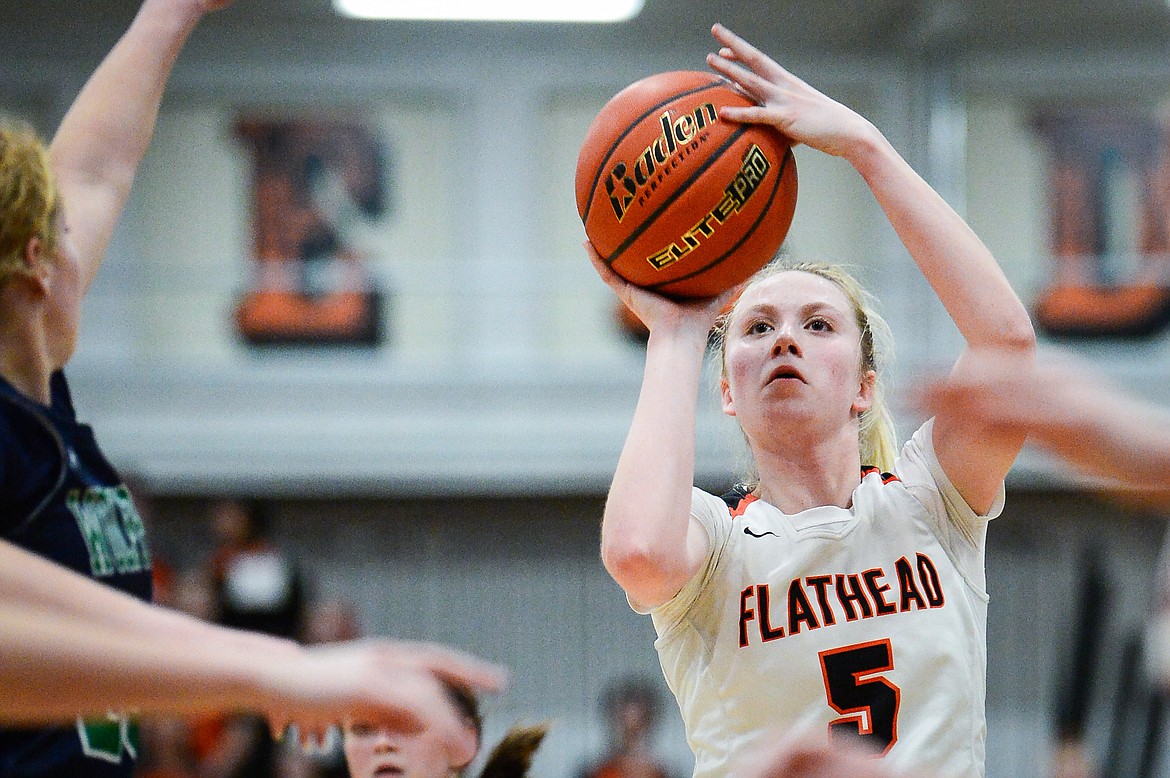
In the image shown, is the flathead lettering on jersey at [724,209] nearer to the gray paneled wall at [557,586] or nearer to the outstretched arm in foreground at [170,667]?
the outstretched arm in foreground at [170,667]

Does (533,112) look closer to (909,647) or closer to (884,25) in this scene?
(884,25)

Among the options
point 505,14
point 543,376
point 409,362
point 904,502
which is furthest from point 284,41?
point 904,502

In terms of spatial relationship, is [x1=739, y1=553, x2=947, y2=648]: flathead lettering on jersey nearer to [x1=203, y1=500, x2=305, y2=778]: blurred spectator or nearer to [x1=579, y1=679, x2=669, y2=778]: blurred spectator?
[x1=203, y1=500, x2=305, y2=778]: blurred spectator

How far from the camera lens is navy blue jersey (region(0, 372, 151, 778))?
1.98m

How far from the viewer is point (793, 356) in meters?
2.45

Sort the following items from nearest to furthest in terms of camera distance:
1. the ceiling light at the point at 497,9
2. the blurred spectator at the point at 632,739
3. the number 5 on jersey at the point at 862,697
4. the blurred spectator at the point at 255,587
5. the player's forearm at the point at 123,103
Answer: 1. the number 5 on jersey at the point at 862,697
2. the player's forearm at the point at 123,103
3. the blurred spectator at the point at 255,587
4. the blurred spectator at the point at 632,739
5. the ceiling light at the point at 497,9

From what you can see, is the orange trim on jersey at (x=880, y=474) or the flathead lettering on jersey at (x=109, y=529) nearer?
the flathead lettering on jersey at (x=109, y=529)

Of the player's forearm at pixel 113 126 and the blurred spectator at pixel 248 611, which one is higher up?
the player's forearm at pixel 113 126

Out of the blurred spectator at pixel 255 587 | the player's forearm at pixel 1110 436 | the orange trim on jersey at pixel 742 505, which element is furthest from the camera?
the blurred spectator at pixel 255 587

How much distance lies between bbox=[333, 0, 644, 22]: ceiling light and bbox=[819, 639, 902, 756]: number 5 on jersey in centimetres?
994

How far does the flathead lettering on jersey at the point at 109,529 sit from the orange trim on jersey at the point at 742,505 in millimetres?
1067

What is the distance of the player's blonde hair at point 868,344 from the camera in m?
2.66

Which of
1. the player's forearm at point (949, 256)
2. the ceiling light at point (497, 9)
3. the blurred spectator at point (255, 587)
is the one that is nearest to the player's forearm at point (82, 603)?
the player's forearm at point (949, 256)

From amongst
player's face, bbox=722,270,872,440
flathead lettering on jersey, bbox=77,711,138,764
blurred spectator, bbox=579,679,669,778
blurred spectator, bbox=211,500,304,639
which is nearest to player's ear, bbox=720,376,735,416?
player's face, bbox=722,270,872,440
